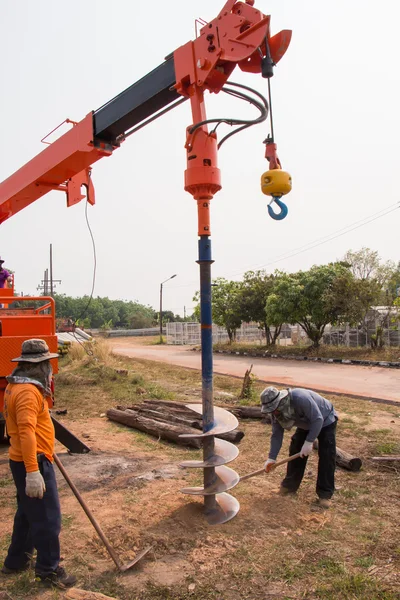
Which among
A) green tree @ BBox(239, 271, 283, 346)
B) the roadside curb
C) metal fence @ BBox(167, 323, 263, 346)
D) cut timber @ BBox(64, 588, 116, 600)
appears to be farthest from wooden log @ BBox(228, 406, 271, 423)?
metal fence @ BBox(167, 323, 263, 346)

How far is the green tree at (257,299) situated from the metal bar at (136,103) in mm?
21253

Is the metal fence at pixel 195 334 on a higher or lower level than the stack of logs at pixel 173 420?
→ higher

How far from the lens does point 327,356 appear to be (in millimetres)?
22000

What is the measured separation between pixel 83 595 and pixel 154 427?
15.5 feet

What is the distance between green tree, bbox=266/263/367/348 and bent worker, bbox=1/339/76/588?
1880 centimetres

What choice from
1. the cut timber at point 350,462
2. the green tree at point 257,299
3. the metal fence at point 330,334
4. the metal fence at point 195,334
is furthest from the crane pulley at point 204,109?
the metal fence at point 195,334

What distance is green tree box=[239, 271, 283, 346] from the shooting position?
27344 mm

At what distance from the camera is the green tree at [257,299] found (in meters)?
27.3

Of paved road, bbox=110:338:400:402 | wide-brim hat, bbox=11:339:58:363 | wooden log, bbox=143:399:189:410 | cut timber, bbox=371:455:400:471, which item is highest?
wide-brim hat, bbox=11:339:58:363

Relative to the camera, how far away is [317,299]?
22.2 metres

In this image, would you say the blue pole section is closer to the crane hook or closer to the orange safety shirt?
the crane hook

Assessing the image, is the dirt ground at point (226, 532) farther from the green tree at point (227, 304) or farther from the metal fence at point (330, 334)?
the green tree at point (227, 304)

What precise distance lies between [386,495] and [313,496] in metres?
0.78

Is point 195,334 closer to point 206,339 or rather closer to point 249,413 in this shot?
point 249,413
